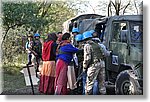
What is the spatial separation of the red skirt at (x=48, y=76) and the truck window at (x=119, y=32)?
2.22 feet

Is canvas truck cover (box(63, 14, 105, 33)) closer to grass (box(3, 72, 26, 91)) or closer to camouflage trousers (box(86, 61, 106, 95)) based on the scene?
camouflage trousers (box(86, 61, 106, 95))

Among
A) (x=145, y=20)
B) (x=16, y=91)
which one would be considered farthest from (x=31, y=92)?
(x=145, y=20)

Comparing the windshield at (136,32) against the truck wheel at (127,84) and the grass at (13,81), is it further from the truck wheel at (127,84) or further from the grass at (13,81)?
the grass at (13,81)

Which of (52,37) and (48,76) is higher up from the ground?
(52,37)

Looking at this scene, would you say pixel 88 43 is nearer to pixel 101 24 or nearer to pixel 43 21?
pixel 101 24

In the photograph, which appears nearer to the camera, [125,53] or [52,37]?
[125,53]

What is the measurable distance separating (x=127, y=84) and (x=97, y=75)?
0.31 meters

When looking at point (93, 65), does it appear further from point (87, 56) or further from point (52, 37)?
point (52, 37)

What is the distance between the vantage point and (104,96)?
13.1ft

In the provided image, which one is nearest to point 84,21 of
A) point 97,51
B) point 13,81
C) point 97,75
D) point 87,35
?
point 87,35

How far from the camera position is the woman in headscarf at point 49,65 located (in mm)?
4023

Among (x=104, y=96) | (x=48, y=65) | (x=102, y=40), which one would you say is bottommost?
(x=104, y=96)

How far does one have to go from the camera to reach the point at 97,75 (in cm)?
400

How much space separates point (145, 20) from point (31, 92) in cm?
135
